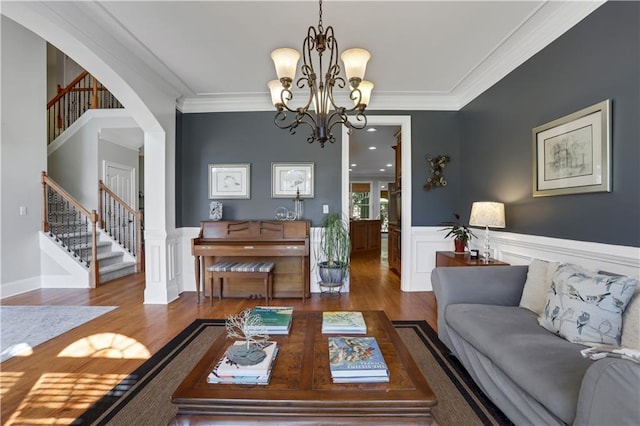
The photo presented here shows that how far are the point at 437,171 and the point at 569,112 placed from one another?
1879mm

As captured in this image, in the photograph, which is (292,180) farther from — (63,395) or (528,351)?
(528,351)

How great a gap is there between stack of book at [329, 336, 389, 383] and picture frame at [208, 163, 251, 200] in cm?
297

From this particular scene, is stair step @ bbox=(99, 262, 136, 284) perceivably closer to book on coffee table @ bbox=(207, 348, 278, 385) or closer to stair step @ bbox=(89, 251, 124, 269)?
stair step @ bbox=(89, 251, 124, 269)

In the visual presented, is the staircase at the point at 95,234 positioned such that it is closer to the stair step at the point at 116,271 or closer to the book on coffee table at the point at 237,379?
the stair step at the point at 116,271

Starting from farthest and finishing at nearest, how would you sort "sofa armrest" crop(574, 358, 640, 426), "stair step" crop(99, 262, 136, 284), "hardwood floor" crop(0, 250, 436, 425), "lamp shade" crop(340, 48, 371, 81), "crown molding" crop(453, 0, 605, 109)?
"stair step" crop(99, 262, 136, 284) → "crown molding" crop(453, 0, 605, 109) → "lamp shade" crop(340, 48, 371, 81) → "hardwood floor" crop(0, 250, 436, 425) → "sofa armrest" crop(574, 358, 640, 426)

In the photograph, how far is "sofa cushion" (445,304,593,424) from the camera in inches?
47.5

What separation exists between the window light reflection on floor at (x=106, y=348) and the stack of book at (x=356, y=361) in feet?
5.71

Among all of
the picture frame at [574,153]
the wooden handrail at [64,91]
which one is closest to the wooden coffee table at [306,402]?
the picture frame at [574,153]

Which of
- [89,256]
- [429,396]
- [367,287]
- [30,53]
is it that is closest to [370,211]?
[367,287]

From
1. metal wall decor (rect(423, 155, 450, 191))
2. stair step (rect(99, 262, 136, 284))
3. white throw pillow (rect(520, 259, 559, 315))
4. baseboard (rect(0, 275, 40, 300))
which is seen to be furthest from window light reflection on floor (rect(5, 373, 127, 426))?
metal wall decor (rect(423, 155, 450, 191))

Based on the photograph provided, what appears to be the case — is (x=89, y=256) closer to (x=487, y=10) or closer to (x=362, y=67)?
(x=362, y=67)

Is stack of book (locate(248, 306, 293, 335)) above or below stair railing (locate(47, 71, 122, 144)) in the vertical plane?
below

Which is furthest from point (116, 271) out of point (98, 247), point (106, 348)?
point (106, 348)

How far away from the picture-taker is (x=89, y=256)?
488 cm
